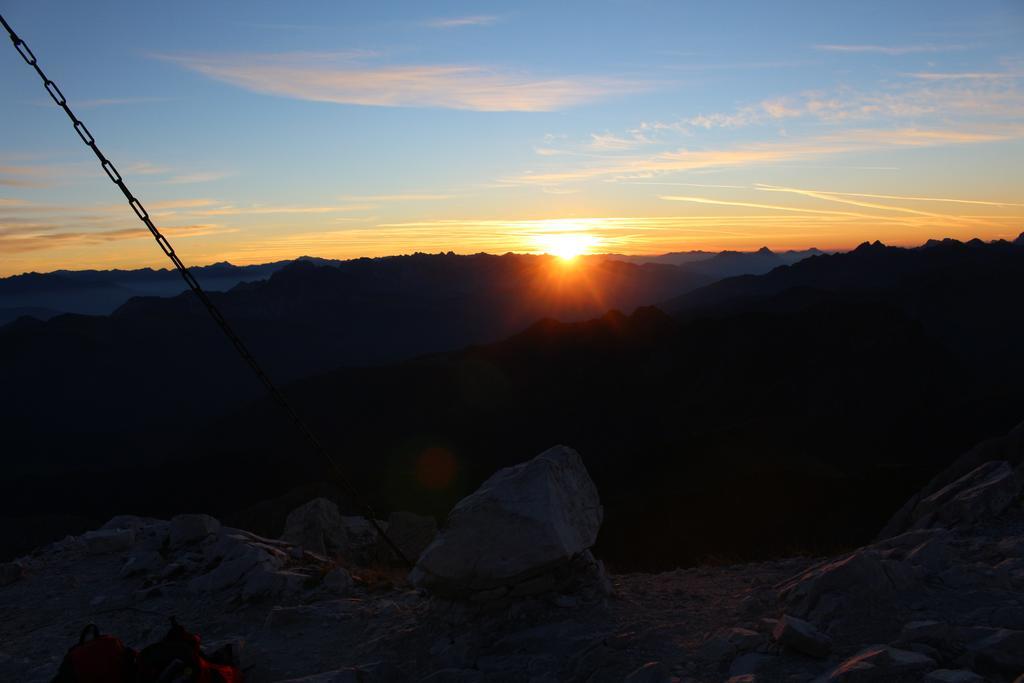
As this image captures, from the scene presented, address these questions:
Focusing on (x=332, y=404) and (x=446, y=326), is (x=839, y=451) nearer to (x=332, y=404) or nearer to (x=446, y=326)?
(x=332, y=404)

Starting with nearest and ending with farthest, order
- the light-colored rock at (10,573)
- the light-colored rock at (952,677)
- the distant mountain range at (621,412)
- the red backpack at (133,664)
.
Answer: the light-colored rock at (952,677)
the red backpack at (133,664)
the light-colored rock at (10,573)
the distant mountain range at (621,412)

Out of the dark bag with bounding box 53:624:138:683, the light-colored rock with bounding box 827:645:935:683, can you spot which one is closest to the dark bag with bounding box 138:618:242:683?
the dark bag with bounding box 53:624:138:683

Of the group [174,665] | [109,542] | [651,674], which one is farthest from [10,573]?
[651,674]

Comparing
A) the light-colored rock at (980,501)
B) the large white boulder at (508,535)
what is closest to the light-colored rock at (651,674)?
the large white boulder at (508,535)

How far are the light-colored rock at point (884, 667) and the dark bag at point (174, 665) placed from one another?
187 inches

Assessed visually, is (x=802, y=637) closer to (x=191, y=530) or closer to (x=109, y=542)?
(x=191, y=530)

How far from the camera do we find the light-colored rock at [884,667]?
4.34 m

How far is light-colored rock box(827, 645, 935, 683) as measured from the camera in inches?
171

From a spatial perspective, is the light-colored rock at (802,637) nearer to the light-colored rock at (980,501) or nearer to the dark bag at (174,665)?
the light-colored rock at (980,501)

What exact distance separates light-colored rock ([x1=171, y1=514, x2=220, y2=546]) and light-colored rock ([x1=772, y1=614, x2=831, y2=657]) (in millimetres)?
8736

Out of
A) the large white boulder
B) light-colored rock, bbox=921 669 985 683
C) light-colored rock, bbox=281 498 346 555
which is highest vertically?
light-colored rock, bbox=921 669 985 683

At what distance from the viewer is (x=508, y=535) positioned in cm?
720

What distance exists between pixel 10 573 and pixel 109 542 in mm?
1330

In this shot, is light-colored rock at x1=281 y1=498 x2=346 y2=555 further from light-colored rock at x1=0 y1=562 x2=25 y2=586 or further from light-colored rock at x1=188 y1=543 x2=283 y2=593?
light-colored rock at x1=0 y1=562 x2=25 y2=586
